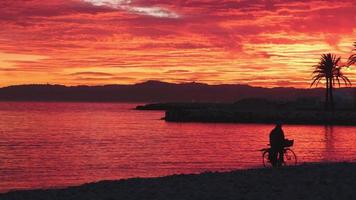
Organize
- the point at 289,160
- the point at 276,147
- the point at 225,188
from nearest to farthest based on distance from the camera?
the point at 225,188, the point at 276,147, the point at 289,160

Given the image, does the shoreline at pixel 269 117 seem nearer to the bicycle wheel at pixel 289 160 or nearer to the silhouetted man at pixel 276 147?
the bicycle wheel at pixel 289 160

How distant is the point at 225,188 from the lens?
1747 centimetres

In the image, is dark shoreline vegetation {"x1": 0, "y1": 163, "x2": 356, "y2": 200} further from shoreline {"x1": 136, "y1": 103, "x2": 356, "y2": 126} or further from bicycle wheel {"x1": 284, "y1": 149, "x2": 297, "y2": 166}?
shoreline {"x1": 136, "y1": 103, "x2": 356, "y2": 126}

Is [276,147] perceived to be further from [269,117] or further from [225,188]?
[269,117]

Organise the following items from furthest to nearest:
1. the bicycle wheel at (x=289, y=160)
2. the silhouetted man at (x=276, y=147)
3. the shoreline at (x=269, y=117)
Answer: the shoreline at (x=269, y=117) < the bicycle wheel at (x=289, y=160) < the silhouetted man at (x=276, y=147)

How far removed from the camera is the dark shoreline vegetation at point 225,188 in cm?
1636

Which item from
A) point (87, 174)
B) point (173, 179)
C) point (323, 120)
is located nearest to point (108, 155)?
point (87, 174)

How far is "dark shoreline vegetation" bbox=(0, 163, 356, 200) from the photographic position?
1636cm

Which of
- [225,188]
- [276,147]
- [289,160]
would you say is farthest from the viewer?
[289,160]

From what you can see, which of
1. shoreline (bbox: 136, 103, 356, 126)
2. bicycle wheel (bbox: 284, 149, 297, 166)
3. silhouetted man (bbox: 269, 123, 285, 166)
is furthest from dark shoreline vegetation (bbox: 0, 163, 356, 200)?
shoreline (bbox: 136, 103, 356, 126)

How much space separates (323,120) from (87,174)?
253ft

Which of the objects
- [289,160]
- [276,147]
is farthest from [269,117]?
[276,147]

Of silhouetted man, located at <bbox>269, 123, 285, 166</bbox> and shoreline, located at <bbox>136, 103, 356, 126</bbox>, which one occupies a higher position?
silhouetted man, located at <bbox>269, 123, 285, 166</bbox>

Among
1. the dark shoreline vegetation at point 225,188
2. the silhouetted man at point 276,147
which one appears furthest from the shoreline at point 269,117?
the dark shoreline vegetation at point 225,188
